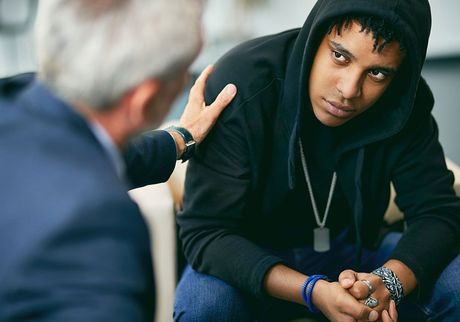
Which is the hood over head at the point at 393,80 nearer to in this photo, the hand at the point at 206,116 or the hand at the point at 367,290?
the hand at the point at 206,116

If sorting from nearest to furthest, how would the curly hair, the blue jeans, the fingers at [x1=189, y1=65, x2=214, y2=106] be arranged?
the curly hair → the blue jeans → the fingers at [x1=189, y1=65, x2=214, y2=106]

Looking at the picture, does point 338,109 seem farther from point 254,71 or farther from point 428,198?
point 428,198

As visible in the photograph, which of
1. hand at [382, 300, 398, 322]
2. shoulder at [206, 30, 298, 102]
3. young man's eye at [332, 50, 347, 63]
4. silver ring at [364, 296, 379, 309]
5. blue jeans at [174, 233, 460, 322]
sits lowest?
blue jeans at [174, 233, 460, 322]

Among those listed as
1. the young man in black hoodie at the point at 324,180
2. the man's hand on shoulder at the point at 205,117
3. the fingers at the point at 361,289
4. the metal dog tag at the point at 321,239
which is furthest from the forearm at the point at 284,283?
the man's hand on shoulder at the point at 205,117

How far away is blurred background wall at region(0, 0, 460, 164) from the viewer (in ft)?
9.16

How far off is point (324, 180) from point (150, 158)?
1.59ft

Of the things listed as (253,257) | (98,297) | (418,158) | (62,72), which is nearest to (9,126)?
(62,72)

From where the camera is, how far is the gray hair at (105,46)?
0.77 m

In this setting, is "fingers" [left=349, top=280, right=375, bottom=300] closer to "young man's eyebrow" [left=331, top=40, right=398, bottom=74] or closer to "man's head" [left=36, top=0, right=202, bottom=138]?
"young man's eyebrow" [left=331, top=40, right=398, bottom=74]

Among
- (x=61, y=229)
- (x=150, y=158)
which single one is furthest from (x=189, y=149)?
(x=61, y=229)

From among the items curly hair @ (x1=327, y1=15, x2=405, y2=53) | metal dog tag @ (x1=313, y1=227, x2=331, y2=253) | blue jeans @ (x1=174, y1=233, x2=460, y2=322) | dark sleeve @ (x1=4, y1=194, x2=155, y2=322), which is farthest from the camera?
metal dog tag @ (x1=313, y1=227, x2=331, y2=253)

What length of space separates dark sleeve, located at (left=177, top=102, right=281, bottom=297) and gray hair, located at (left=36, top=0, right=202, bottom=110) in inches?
26.7

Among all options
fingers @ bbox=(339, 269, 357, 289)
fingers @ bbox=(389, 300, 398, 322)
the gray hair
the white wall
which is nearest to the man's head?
the gray hair

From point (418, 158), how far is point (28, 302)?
1.13 m
